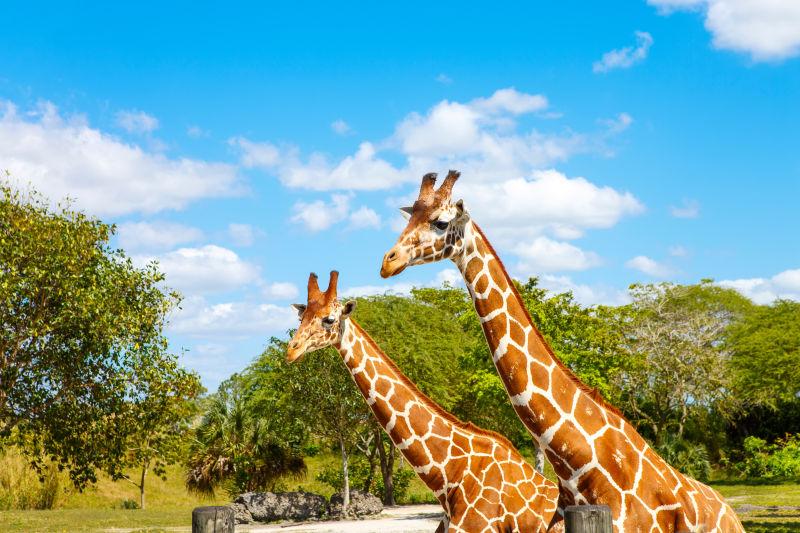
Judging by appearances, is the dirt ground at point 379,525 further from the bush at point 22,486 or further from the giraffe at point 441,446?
the giraffe at point 441,446

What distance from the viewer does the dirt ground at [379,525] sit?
72.9ft

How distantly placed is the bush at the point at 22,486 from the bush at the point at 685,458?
22622mm

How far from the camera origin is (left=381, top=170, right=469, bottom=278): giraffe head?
676cm

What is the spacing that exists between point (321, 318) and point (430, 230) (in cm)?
302

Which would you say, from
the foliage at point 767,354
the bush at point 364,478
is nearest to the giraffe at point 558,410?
the bush at point 364,478

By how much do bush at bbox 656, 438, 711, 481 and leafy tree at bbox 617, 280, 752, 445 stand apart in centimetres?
411

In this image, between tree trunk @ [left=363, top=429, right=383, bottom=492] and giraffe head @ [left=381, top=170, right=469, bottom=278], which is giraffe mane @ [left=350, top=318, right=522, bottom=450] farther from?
tree trunk @ [left=363, top=429, right=383, bottom=492]

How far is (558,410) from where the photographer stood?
687cm

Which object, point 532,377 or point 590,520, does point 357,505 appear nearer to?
point 532,377

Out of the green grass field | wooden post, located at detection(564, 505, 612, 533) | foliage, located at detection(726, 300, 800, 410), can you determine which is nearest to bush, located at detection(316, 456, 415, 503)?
the green grass field

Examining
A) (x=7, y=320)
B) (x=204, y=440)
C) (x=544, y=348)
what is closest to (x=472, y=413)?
(x=204, y=440)

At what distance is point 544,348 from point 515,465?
2.40m

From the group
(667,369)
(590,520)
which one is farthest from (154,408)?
(667,369)

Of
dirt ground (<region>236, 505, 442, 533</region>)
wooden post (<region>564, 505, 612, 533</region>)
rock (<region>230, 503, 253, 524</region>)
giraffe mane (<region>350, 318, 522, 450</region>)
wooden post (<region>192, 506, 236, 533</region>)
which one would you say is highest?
giraffe mane (<region>350, 318, 522, 450</region>)
